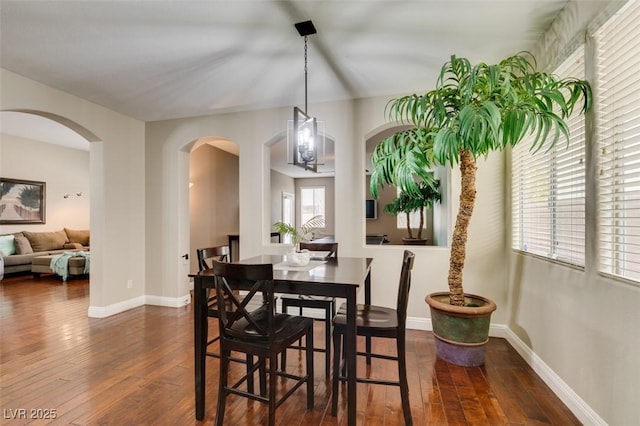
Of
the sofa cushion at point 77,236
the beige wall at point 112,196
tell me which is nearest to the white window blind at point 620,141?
the beige wall at point 112,196

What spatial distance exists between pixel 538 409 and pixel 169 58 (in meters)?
3.94

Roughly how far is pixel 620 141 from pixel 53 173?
998cm

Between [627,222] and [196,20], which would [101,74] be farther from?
[627,222]

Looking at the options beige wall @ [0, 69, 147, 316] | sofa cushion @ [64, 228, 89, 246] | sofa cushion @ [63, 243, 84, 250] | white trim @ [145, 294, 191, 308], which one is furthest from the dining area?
sofa cushion @ [64, 228, 89, 246]

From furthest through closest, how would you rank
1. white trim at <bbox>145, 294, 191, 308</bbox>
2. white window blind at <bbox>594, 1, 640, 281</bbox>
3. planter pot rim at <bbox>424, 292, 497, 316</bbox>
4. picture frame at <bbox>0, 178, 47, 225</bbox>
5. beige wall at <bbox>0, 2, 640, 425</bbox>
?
1. picture frame at <bbox>0, 178, 47, 225</bbox>
2. white trim at <bbox>145, 294, 191, 308</bbox>
3. planter pot rim at <bbox>424, 292, 497, 316</bbox>
4. beige wall at <bbox>0, 2, 640, 425</bbox>
5. white window blind at <bbox>594, 1, 640, 281</bbox>

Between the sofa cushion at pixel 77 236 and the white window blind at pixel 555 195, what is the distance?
9.03 meters

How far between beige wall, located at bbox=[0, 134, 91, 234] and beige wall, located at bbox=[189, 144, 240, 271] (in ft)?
Answer: 14.3

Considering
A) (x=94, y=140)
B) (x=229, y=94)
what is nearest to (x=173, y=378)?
(x=229, y=94)

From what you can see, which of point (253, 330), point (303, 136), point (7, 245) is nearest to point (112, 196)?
point (303, 136)

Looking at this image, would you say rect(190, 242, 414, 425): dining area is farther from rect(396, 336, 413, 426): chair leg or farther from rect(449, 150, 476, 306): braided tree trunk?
rect(449, 150, 476, 306): braided tree trunk

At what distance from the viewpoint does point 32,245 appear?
673 centimetres

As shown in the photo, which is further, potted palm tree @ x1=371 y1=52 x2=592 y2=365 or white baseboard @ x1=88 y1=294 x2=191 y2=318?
white baseboard @ x1=88 y1=294 x2=191 y2=318

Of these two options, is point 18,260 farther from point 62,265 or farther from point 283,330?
point 283,330

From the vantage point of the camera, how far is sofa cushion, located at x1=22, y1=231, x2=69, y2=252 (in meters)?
6.75
